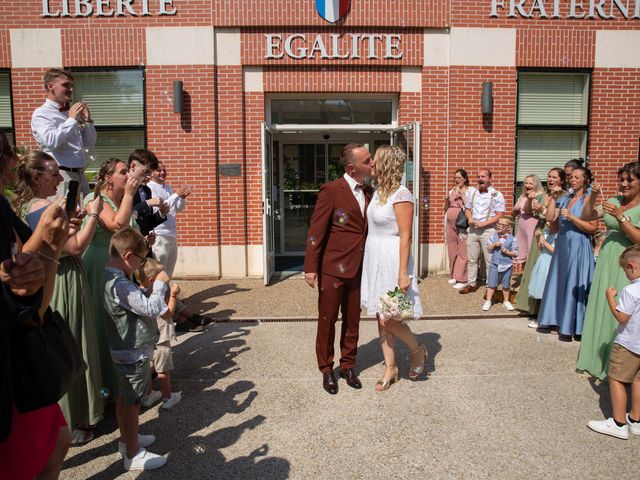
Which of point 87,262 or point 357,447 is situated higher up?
point 87,262

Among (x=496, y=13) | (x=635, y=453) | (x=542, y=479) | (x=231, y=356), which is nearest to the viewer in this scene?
(x=542, y=479)

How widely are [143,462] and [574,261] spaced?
4.60 meters

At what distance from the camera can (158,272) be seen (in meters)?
3.41

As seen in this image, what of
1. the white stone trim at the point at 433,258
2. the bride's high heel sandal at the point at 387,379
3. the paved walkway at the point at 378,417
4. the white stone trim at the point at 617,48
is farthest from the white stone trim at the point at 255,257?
the white stone trim at the point at 617,48

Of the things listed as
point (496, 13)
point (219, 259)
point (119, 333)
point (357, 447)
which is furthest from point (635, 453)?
point (496, 13)

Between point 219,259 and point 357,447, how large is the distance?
5.74 m

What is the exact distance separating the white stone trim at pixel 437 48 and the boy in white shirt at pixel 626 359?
18.9 feet

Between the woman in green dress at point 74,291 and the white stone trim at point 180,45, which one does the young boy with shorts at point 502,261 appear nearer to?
the woman in green dress at point 74,291

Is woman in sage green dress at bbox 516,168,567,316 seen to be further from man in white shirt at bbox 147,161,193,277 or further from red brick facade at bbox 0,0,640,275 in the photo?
man in white shirt at bbox 147,161,193,277

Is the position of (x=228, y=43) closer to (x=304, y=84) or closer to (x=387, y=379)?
(x=304, y=84)

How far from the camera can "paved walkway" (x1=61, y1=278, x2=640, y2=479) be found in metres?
3.22

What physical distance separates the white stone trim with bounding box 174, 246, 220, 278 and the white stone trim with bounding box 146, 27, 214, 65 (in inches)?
118

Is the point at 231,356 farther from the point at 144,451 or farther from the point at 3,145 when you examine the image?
the point at 3,145

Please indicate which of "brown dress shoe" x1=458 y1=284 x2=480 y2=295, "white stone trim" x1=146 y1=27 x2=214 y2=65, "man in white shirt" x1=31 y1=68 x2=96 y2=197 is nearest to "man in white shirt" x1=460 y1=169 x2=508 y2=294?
"brown dress shoe" x1=458 y1=284 x2=480 y2=295
